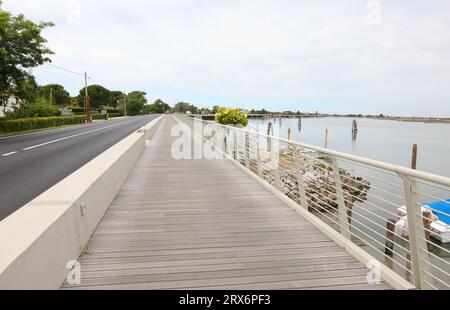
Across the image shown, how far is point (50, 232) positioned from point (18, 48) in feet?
82.7

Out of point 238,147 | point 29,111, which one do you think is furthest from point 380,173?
point 29,111

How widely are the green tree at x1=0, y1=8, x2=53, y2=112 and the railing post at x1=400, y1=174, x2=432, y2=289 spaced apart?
2531 centimetres

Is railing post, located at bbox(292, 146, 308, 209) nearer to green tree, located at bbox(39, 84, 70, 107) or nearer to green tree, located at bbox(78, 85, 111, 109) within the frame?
green tree, located at bbox(39, 84, 70, 107)

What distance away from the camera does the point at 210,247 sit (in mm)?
3984

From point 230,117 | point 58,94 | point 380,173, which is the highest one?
point 58,94

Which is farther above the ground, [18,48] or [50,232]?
[18,48]

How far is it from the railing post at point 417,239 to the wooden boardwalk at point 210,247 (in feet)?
1.18

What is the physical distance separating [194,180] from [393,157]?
138 ft

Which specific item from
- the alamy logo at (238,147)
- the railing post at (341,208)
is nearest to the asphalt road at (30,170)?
the alamy logo at (238,147)

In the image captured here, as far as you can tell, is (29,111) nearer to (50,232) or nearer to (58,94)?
(50,232)

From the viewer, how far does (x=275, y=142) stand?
7.30 metres

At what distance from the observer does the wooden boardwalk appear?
124 inches

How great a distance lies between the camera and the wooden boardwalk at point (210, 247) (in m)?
3.16
